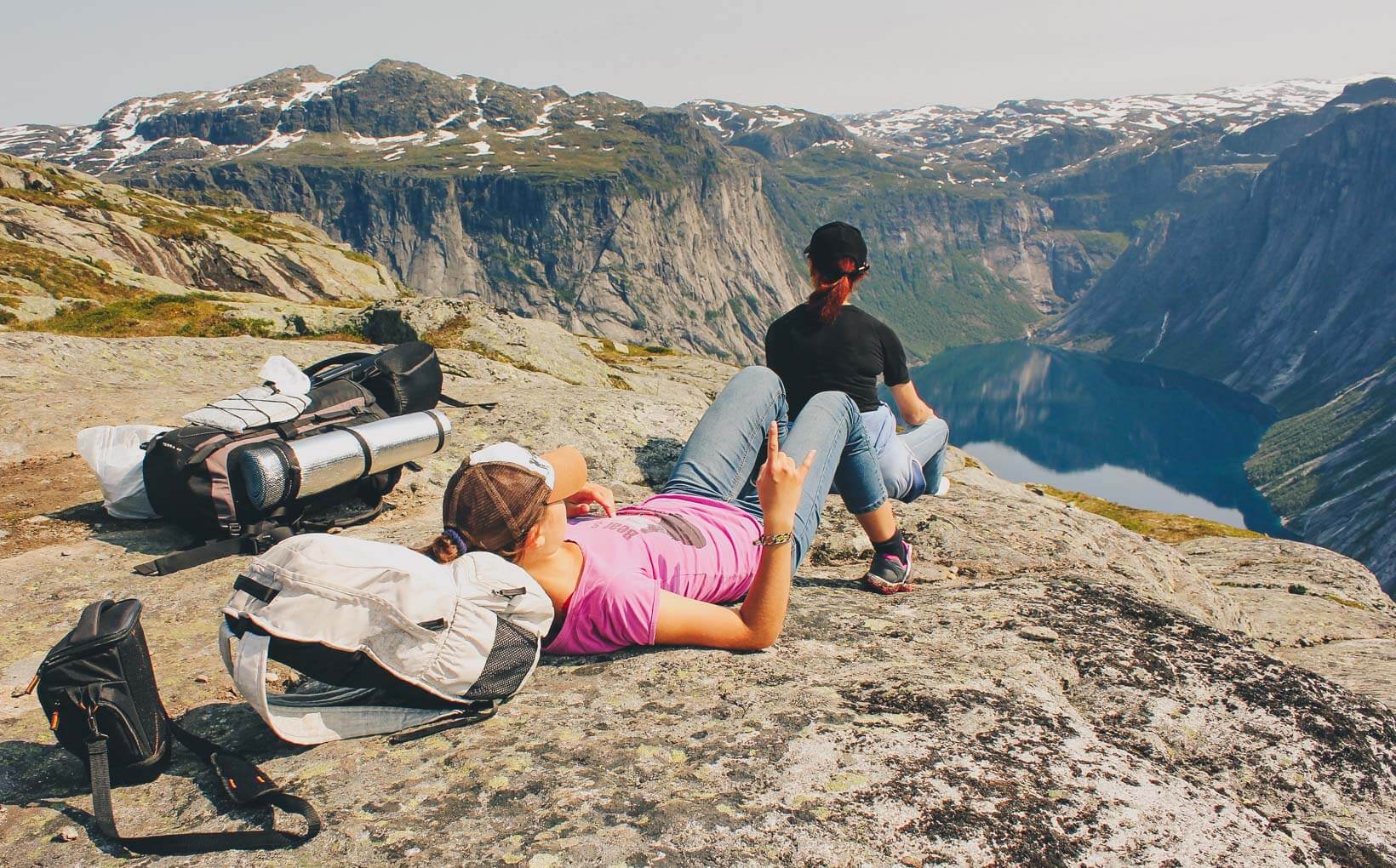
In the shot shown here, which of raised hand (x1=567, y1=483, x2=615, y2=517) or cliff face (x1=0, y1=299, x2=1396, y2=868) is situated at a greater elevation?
raised hand (x1=567, y1=483, x2=615, y2=517)

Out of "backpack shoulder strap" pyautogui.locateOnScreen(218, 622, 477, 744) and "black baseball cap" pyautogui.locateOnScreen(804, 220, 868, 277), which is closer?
"backpack shoulder strap" pyautogui.locateOnScreen(218, 622, 477, 744)

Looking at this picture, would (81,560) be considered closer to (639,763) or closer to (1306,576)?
(639,763)

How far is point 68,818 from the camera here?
14.3 feet

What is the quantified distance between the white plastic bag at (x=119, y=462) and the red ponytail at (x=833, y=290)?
8350 mm

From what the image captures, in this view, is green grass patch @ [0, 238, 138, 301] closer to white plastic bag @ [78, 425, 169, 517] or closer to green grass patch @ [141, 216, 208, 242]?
green grass patch @ [141, 216, 208, 242]

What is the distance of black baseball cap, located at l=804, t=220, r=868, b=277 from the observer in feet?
31.1

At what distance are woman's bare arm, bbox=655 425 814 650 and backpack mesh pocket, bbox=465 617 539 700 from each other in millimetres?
1082

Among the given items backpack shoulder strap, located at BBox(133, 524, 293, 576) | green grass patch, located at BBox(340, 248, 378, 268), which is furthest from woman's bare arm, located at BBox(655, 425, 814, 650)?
green grass patch, located at BBox(340, 248, 378, 268)

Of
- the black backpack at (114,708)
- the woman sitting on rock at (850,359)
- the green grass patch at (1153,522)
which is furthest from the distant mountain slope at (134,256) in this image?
the green grass patch at (1153,522)

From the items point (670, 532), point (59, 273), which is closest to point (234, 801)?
point (670, 532)

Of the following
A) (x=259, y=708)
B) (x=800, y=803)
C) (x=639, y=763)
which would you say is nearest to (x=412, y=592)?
(x=259, y=708)

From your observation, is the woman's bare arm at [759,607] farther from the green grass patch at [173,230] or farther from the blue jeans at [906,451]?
the green grass patch at [173,230]

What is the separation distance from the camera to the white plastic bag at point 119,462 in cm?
960

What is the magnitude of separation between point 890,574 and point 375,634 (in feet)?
19.2
